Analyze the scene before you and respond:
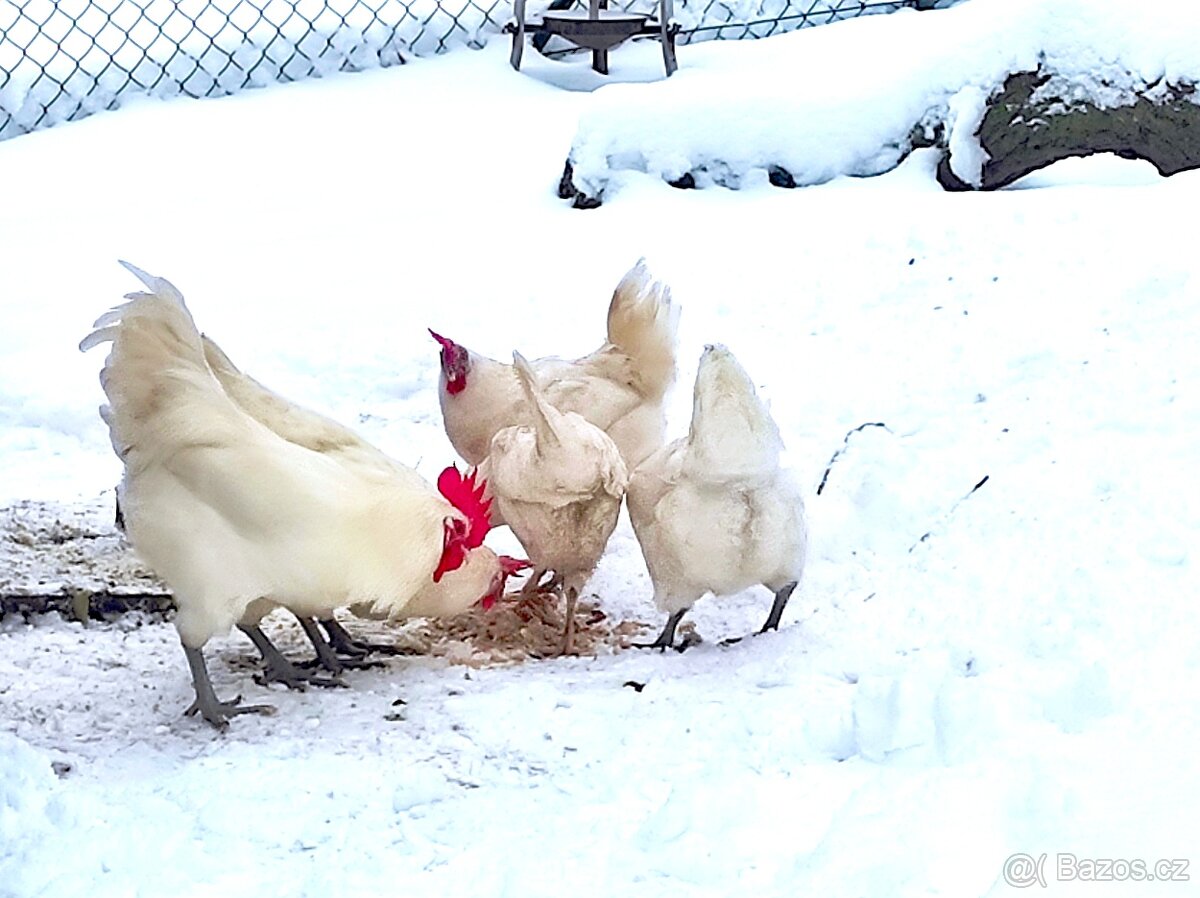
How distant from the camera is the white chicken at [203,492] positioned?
105 inches

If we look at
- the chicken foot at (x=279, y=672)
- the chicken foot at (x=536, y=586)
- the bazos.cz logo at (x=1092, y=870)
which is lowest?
the chicken foot at (x=536, y=586)

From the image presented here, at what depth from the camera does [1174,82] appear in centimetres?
499

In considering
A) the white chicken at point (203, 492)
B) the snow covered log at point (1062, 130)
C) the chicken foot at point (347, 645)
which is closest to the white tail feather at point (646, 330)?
the chicken foot at point (347, 645)

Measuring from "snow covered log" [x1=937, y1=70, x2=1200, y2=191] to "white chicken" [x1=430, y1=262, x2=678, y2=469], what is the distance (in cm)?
221

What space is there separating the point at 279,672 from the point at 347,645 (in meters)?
0.20

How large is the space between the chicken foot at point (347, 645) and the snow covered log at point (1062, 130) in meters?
3.24

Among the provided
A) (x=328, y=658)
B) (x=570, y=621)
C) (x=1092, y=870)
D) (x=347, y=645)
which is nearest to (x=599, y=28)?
(x=570, y=621)

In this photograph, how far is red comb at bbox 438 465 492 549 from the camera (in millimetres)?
3143

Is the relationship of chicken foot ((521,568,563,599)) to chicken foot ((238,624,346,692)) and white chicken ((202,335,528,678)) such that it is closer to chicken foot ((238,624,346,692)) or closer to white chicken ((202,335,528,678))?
white chicken ((202,335,528,678))

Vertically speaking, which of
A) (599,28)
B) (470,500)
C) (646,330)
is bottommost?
(470,500)

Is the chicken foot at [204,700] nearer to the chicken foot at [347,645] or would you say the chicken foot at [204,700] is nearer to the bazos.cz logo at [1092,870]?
the chicken foot at [347,645]

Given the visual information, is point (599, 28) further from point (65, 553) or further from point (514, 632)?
point (514, 632)

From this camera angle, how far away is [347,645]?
3.15 metres

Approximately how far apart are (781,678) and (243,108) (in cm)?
555
